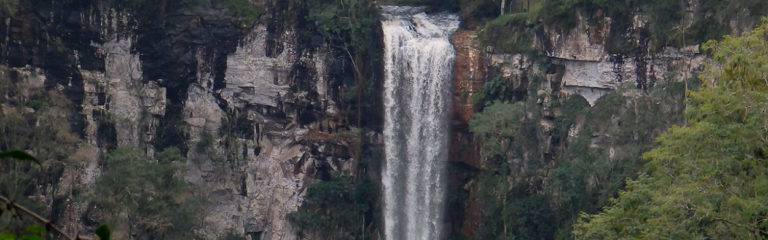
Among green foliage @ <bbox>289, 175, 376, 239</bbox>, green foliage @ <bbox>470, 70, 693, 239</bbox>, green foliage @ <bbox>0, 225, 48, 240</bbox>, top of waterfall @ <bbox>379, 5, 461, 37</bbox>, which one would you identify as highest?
top of waterfall @ <bbox>379, 5, 461, 37</bbox>

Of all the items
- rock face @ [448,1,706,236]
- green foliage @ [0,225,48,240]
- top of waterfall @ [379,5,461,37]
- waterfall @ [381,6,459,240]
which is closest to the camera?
green foliage @ [0,225,48,240]

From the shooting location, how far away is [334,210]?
2314cm

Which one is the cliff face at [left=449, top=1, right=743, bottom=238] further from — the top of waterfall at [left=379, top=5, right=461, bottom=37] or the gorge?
the top of waterfall at [left=379, top=5, right=461, bottom=37]

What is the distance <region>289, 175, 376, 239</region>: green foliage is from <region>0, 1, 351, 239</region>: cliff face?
382 millimetres

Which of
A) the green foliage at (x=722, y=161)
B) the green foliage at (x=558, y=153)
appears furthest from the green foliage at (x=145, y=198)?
the green foliage at (x=722, y=161)

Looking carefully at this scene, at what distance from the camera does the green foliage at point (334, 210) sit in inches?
907

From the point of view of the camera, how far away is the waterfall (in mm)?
23469

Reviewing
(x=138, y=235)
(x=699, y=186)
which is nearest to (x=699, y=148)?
(x=699, y=186)

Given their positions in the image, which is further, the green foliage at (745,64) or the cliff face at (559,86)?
the cliff face at (559,86)

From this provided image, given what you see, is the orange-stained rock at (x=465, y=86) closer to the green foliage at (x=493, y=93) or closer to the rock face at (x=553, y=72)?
the rock face at (x=553, y=72)

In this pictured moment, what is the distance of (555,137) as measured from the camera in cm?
2244

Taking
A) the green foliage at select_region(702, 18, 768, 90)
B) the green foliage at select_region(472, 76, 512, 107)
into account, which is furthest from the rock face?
the green foliage at select_region(702, 18, 768, 90)

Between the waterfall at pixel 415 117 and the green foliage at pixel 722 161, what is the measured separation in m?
11.5

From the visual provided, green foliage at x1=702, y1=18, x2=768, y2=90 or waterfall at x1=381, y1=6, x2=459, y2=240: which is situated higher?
green foliage at x1=702, y1=18, x2=768, y2=90
